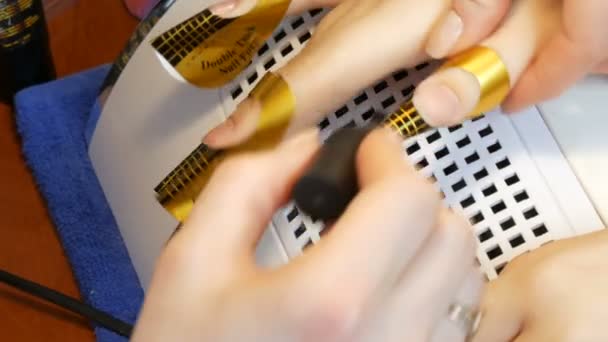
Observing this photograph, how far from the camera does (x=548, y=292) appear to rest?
0.34m

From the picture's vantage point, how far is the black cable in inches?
20.1

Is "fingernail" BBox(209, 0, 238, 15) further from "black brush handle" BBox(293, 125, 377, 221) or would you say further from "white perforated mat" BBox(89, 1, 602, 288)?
"black brush handle" BBox(293, 125, 377, 221)

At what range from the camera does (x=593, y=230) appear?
0.36 m

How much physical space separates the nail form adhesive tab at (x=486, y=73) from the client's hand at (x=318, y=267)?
0.28 feet

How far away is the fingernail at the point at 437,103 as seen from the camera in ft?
1.16

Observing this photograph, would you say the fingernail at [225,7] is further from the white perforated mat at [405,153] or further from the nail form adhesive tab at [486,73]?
the nail form adhesive tab at [486,73]

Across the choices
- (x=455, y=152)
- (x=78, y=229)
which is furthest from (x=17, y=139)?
(x=455, y=152)

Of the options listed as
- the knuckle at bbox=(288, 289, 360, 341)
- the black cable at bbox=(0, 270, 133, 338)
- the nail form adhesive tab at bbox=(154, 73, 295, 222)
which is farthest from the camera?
the black cable at bbox=(0, 270, 133, 338)

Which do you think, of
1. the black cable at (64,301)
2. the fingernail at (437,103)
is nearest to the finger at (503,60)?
the fingernail at (437,103)

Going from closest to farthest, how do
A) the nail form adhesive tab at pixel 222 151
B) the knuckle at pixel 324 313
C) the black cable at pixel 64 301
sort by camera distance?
the knuckle at pixel 324 313
the nail form adhesive tab at pixel 222 151
the black cable at pixel 64 301

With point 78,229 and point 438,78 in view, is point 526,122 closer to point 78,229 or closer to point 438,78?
point 438,78

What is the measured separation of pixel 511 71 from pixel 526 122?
3cm

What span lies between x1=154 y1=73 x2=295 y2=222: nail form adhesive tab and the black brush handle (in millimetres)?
31

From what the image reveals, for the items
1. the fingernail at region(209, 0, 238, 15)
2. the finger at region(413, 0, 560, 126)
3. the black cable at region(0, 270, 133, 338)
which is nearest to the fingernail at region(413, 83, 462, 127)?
the finger at region(413, 0, 560, 126)
